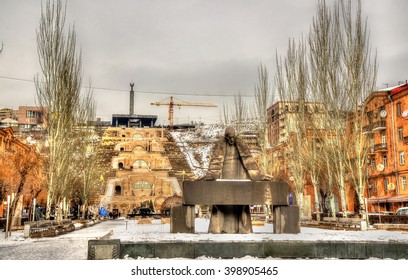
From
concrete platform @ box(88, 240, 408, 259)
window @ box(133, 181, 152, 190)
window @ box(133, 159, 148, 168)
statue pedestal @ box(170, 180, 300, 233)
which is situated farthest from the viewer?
window @ box(133, 159, 148, 168)

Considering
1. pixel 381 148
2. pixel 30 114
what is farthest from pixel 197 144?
pixel 381 148

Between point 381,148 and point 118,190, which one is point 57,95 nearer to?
point 381,148

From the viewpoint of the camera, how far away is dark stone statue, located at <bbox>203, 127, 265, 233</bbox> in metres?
13.7

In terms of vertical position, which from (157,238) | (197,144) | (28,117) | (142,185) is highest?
→ (28,117)

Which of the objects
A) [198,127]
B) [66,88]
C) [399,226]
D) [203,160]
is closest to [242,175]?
[399,226]

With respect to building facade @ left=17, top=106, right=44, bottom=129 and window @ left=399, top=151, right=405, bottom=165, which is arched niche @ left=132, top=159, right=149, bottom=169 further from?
window @ left=399, top=151, right=405, bottom=165

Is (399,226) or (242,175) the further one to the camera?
(399,226)

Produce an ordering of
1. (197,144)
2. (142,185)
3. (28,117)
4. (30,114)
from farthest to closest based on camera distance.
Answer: (197,144) < (28,117) < (30,114) < (142,185)

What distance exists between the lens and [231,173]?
46.1ft

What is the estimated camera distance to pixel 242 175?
46.0ft

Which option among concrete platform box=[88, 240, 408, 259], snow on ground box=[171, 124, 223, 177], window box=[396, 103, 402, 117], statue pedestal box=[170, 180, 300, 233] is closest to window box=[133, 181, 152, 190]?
snow on ground box=[171, 124, 223, 177]

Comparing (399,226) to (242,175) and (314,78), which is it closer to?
(314,78)
